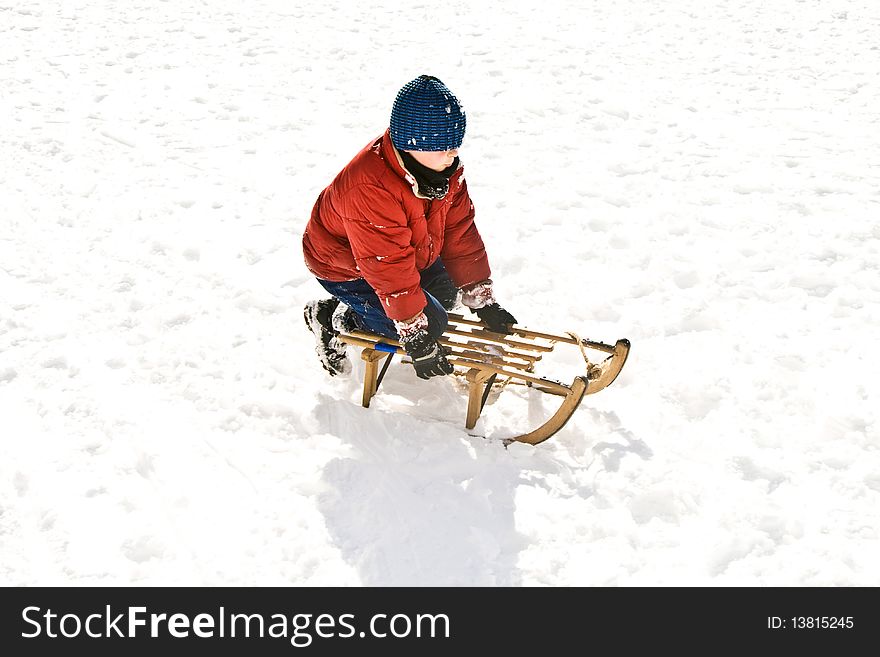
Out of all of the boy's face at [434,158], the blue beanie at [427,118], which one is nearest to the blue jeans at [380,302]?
the boy's face at [434,158]

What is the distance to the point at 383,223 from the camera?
115 inches

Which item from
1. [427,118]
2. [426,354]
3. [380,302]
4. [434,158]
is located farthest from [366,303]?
[427,118]

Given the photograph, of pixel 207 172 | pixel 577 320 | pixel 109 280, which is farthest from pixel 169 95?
pixel 577 320

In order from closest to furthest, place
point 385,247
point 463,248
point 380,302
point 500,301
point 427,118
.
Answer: point 427,118 < point 385,247 < point 380,302 < point 463,248 < point 500,301

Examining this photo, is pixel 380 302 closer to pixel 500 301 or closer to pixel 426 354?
pixel 426 354

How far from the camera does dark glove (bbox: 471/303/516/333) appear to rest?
346 centimetres

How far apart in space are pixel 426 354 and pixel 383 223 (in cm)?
53

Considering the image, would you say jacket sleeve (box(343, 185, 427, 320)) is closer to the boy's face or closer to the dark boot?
the boy's face

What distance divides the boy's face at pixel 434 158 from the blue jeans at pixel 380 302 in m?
0.55

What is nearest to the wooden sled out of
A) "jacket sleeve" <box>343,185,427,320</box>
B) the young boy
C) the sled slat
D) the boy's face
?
the sled slat

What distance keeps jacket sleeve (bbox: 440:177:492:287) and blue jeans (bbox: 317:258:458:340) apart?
57 mm
